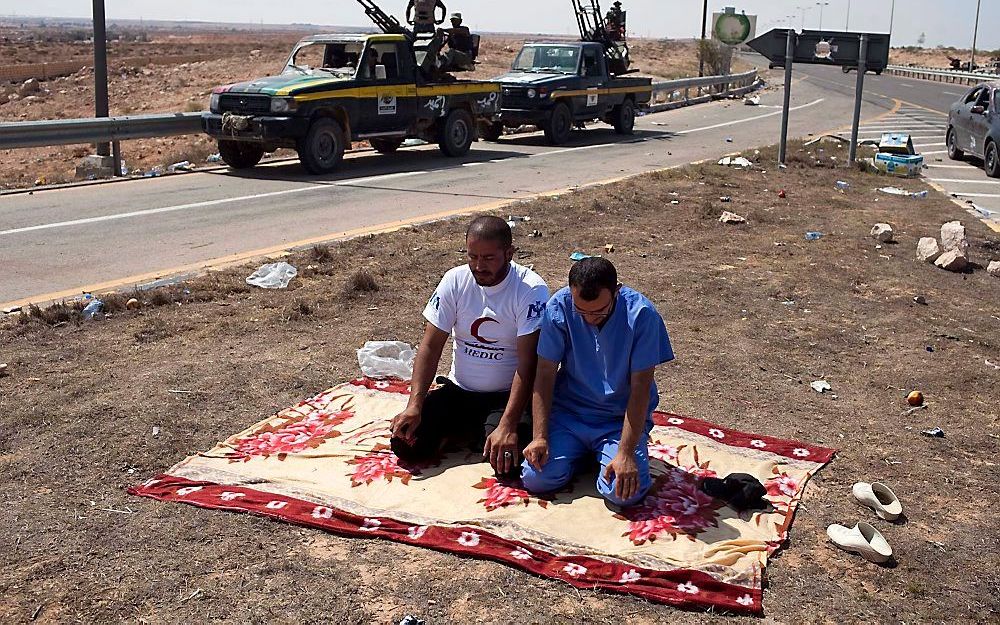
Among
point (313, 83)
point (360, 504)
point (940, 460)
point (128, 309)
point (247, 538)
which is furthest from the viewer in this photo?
point (313, 83)

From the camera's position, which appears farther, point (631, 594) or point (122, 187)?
point (122, 187)

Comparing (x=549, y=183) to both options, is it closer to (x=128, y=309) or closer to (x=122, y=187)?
(x=122, y=187)

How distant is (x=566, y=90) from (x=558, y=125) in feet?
2.40

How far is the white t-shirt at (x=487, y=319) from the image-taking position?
4645 mm

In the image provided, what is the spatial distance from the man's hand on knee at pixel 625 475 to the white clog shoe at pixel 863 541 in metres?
0.82

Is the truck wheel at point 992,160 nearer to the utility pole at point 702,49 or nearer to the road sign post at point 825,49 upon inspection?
the road sign post at point 825,49

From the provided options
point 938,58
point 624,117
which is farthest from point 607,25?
point 938,58

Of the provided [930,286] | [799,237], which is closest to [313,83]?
[799,237]

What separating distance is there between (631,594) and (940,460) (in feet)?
7.11

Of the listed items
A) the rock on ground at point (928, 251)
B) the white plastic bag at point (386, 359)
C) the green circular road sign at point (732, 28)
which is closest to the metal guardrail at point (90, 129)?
the white plastic bag at point (386, 359)

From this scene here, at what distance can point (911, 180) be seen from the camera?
15.7 m

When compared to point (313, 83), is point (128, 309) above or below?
below

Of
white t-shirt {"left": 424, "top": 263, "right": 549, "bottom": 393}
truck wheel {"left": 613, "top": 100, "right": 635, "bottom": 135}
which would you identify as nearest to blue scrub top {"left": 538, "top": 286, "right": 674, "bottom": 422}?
white t-shirt {"left": 424, "top": 263, "right": 549, "bottom": 393}

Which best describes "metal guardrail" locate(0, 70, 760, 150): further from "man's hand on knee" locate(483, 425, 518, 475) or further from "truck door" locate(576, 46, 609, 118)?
"man's hand on knee" locate(483, 425, 518, 475)
